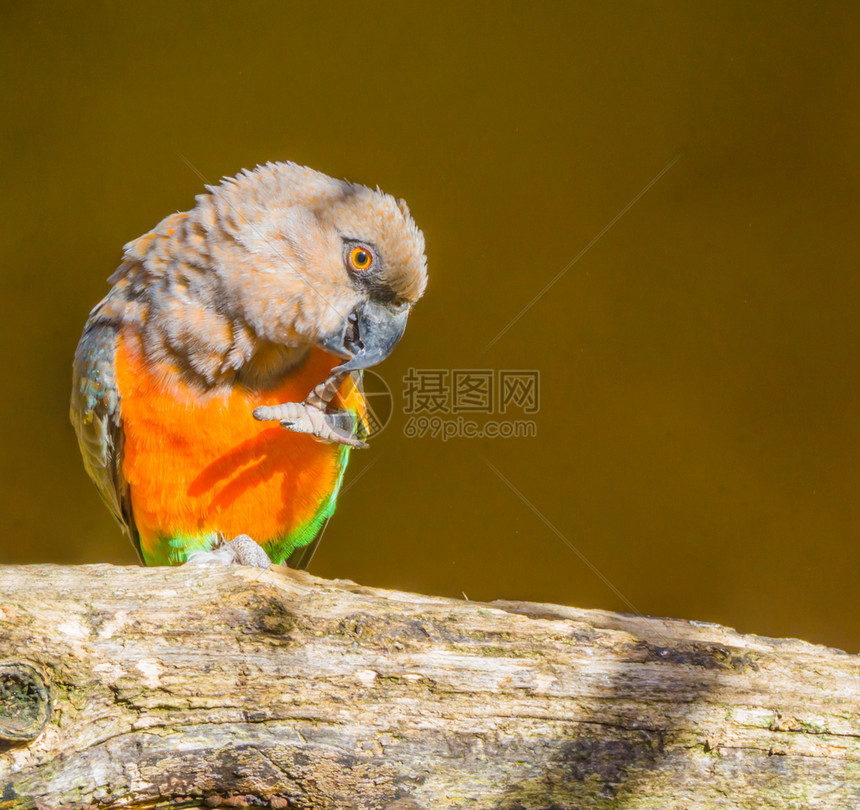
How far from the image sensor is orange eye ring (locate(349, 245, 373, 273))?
2377 mm

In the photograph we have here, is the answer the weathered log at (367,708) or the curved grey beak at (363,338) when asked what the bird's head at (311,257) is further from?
the weathered log at (367,708)

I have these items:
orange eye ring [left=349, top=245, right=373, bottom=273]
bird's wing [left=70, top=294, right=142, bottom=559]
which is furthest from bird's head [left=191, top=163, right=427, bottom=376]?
bird's wing [left=70, top=294, right=142, bottom=559]

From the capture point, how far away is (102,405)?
242 centimetres

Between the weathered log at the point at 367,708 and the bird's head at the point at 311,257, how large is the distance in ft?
3.13

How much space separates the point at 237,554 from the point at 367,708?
1045mm

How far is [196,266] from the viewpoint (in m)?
2.36

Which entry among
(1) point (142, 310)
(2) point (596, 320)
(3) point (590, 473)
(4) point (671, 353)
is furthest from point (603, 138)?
(1) point (142, 310)

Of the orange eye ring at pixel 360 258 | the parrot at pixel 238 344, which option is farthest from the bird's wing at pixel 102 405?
the orange eye ring at pixel 360 258

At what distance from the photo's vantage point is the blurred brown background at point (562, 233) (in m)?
3.28

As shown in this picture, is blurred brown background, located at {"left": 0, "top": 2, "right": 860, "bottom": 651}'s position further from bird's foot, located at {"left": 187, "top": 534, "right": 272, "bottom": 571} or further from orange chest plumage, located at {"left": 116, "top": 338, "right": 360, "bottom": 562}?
bird's foot, located at {"left": 187, "top": 534, "right": 272, "bottom": 571}

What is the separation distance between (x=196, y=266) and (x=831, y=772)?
2.27 metres

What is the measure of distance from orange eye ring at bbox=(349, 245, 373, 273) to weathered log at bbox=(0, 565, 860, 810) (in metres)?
1.15

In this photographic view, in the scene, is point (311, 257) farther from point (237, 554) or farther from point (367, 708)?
point (367, 708)

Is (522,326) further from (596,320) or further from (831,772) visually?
(831,772)
